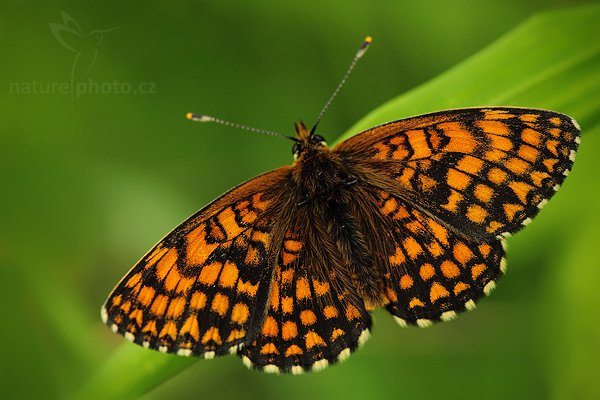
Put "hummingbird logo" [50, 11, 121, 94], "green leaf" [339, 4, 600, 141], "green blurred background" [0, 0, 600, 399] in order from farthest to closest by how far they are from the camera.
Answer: "hummingbird logo" [50, 11, 121, 94]
"green blurred background" [0, 0, 600, 399]
"green leaf" [339, 4, 600, 141]

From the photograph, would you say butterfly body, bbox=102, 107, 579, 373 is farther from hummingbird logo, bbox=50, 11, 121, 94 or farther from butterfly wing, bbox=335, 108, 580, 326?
hummingbird logo, bbox=50, 11, 121, 94

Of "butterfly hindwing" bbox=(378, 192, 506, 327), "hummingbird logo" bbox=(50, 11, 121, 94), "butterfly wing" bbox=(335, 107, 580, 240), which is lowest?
"butterfly hindwing" bbox=(378, 192, 506, 327)

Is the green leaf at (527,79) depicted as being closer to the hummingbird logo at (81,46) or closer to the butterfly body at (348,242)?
the butterfly body at (348,242)

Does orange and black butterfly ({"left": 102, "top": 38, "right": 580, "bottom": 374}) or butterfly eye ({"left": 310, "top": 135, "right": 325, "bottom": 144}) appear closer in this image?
orange and black butterfly ({"left": 102, "top": 38, "right": 580, "bottom": 374})

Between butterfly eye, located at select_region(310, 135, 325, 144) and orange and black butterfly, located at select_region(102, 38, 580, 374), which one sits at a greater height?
butterfly eye, located at select_region(310, 135, 325, 144)

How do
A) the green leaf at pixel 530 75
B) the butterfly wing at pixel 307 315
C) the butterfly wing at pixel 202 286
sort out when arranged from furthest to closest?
the green leaf at pixel 530 75 < the butterfly wing at pixel 307 315 < the butterfly wing at pixel 202 286

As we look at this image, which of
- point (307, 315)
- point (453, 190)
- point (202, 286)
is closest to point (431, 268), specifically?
point (453, 190)

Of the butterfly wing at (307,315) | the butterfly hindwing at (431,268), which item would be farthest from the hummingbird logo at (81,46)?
the butterfly hindwing at (431,268)

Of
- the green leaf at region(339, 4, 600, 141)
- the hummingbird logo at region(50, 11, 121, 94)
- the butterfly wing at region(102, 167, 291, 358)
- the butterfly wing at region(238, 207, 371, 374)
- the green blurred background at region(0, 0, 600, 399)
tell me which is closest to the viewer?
the butterfly wing at region(102, 167, 291, 358)

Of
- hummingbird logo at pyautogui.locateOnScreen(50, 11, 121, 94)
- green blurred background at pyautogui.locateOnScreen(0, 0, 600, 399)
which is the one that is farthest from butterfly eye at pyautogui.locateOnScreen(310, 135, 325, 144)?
hummingbird logo at pyautogui.locateOnScreen(50, 11, 121, 94)
